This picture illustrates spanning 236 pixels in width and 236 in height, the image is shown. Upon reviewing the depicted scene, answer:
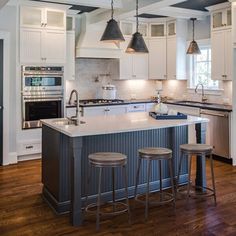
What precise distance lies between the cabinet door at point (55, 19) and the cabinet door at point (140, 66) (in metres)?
1.91

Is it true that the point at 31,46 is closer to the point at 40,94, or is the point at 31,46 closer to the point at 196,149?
the point at 40,94

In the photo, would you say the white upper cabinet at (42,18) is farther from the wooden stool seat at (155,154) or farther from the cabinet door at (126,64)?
the wooden stool seat at (155,154)

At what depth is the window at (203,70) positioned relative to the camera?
6.76 metres

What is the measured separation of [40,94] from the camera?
18.9 feet

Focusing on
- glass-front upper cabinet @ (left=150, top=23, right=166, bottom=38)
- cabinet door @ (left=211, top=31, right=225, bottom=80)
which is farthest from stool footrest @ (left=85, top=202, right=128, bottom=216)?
glass-front upper cabinet @ (left=150, top=23, right=166, bottom=38)

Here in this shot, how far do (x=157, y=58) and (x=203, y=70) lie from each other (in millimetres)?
1061

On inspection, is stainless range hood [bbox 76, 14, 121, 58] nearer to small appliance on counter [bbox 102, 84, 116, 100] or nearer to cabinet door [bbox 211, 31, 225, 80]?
small appliance on counter [bbox 102, 84, 116, 100]

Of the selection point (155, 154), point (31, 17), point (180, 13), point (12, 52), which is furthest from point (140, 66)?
point (155, 154)

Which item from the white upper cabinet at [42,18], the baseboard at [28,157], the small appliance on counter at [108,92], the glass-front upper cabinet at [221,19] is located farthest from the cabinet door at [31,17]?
the glass-front upper cabinet at [221,19]

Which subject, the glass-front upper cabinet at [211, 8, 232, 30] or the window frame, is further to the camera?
the window frame

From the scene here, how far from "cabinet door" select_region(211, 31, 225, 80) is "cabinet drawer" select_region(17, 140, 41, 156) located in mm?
3496

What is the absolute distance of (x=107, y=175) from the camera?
387 centimetres

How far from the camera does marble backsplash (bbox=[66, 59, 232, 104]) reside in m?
6.88

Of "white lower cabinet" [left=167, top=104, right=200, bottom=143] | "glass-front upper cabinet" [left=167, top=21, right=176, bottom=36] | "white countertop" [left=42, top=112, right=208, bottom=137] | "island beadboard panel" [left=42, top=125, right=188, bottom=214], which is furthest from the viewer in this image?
"glass-front upper cabinet" [left=167, top=21, right=176, bottom=36]
